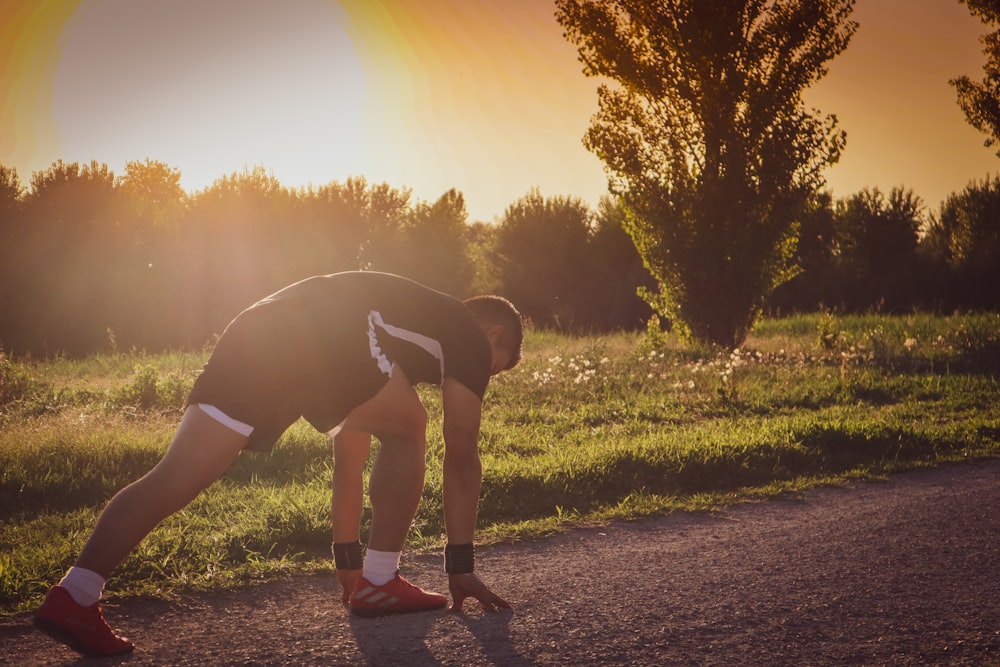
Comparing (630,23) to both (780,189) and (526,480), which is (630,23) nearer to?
(780,189)

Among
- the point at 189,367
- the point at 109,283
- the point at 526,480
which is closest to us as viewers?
the point at 526,480

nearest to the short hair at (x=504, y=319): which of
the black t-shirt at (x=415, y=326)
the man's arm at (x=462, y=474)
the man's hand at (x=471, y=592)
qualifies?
the black t-shirt at (x=415, y=326)

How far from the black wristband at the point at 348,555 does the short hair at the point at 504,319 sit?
1.12 metres

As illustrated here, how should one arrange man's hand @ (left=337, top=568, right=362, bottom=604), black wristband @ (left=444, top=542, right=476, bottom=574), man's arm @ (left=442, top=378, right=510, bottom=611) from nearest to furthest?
man's arm @ (left=442, top=378, right=510, bottom=611) → black wristband @ (left=444, top=542, right=476, bottom=574) → man's hand @ (left=337, top=568, right=362, bottom=604)

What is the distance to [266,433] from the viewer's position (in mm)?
3668

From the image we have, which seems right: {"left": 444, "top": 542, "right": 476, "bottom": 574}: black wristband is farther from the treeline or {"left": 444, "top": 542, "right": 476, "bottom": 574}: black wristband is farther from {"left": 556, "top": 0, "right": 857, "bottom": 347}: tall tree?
the treeline

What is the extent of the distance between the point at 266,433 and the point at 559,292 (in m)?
29.1

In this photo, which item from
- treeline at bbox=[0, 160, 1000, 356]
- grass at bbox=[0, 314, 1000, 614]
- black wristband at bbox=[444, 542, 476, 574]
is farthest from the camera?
treeline at bbox=[0, 160, 1000, 356]

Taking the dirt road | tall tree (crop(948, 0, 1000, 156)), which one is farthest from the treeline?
the dirt road

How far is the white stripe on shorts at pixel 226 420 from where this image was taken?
11.8ft

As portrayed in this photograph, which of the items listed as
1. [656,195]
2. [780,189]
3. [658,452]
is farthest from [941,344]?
[658,452]

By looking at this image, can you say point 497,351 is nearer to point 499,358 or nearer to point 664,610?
point 499,358

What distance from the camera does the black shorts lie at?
12.0 ft

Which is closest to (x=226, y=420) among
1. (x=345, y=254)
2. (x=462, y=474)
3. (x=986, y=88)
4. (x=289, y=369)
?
(x=289, y=369)
